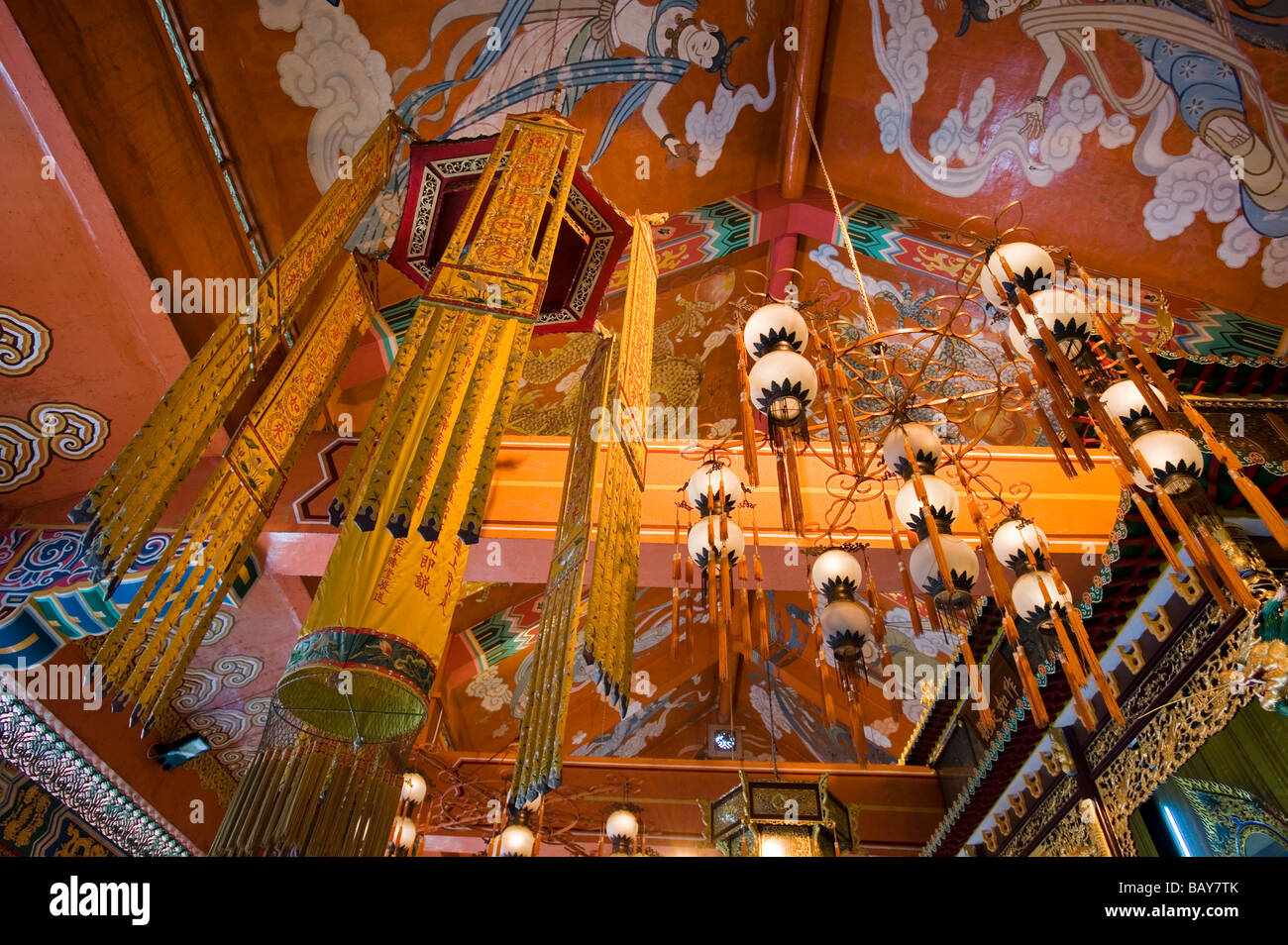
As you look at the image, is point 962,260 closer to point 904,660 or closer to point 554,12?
point 554,12

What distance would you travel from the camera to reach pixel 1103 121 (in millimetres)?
3617

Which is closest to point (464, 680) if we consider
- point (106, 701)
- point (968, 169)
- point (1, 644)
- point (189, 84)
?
point (106, 701)

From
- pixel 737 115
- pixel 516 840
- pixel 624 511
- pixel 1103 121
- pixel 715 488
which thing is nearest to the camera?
pixel 624 511

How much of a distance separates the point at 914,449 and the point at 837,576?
1.87ft

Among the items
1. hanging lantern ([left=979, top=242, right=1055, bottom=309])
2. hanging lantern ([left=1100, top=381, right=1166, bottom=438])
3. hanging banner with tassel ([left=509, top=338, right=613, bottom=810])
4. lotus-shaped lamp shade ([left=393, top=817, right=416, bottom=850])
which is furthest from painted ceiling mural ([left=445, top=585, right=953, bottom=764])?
hanging lantern ([left=979, top=242, right=1055, bottom=309])

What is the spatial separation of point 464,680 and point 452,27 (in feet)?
16.8

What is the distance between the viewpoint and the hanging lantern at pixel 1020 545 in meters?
2.86

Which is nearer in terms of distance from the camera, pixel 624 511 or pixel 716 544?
Result: pixel 624 511

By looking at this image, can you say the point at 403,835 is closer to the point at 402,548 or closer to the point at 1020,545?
the point at 402,548

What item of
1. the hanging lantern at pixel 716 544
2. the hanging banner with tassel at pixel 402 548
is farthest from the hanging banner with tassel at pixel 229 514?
the hanging lantern at pixel 716 544

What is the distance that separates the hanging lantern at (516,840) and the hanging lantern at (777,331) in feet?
11.3

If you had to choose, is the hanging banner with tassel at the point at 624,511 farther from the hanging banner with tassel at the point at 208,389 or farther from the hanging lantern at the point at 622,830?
the hanging lantern at the point at 622,830

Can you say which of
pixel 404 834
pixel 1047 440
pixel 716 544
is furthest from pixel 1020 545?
pixel 404 834

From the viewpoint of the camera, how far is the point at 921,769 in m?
6.24
